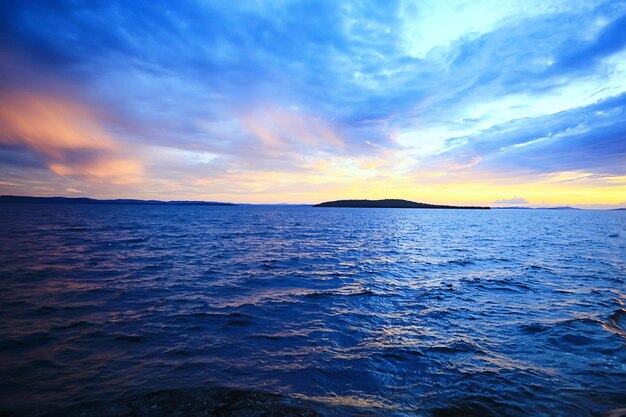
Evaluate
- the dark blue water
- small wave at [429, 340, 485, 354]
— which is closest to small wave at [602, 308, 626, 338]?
the dark blue water

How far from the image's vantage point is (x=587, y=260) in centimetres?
2916

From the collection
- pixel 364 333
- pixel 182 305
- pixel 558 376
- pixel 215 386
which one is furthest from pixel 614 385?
pixel 182 305

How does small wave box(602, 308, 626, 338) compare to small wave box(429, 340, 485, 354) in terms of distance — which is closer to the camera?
small wave box(429, 340, 485, 354)

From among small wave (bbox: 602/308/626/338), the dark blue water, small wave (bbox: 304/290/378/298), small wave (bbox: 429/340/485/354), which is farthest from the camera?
small wave (bbox: 304/290/378/298)

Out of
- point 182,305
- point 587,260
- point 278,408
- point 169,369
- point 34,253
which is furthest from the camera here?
point 587,260

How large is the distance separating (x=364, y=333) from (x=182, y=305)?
8.71m

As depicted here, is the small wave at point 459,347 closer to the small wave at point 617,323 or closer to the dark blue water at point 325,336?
the dark blue water at point 325,336

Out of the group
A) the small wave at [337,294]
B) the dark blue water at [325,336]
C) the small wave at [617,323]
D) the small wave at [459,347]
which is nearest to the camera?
the dark blue water at [325,336]

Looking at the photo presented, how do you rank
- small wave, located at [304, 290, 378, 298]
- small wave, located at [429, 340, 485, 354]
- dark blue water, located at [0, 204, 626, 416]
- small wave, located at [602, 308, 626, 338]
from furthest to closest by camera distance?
small wave, located at [304, 290, 378, 298] < small wave, located at [602, 308, 626, 338] < small wave, located at [429, 340, 485, 354] < dark blue water, located at [0, 204, 626, 416]

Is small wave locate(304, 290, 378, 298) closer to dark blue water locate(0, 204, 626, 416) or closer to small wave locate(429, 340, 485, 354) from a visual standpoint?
dark blue water locate(0, 204, 626, 416)

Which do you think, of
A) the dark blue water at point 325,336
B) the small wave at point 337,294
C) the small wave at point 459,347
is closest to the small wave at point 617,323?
the dark blue water at point 325,336

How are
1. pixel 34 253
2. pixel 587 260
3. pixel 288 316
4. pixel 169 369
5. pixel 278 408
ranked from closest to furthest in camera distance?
pixel 278 408 → pixel 169 369 → pixel 288 316 → pixel 34 253 → pixel 587 260

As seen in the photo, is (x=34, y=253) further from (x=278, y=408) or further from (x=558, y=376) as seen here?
(x=558, y=376)

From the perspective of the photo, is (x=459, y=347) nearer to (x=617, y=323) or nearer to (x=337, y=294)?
(x=337, y=294)
